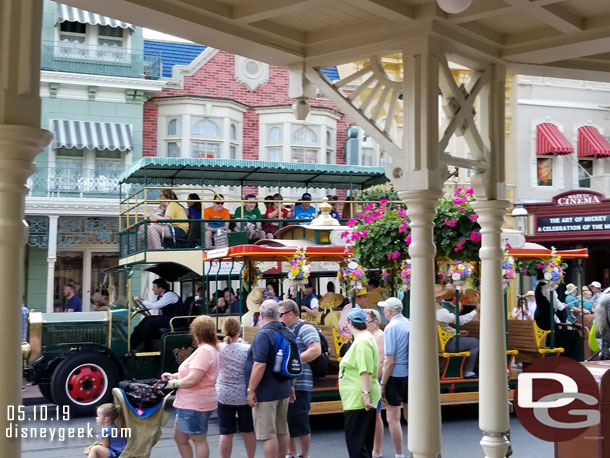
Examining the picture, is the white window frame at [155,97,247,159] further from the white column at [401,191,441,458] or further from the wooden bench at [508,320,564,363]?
the white column at [401,191,441,458]

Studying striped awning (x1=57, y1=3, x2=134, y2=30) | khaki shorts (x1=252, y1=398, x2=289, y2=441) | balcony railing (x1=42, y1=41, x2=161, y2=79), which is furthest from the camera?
balcony railing (x1=42, y1=41, x2=161, y2=79)

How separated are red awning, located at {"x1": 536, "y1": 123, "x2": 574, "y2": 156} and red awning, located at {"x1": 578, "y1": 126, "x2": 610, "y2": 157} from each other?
1.75 feet

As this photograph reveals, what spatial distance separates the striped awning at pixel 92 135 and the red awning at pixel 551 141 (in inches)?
498

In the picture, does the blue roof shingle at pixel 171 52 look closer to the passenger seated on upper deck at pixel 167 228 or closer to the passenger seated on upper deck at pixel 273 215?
the passenger seated on upper deck at pixel 273 215

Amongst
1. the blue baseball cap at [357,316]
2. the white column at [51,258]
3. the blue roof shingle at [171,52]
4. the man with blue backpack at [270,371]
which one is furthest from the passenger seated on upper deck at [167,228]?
the blue roof shingle at [171,52]

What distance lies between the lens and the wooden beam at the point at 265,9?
16.9 feet

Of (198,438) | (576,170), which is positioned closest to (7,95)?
(198,438)

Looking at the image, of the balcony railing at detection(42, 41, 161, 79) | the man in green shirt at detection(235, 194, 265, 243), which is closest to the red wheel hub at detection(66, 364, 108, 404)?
the man in green shirt at detection(235, 194, 265, 243)

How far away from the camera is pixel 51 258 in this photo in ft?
65.4

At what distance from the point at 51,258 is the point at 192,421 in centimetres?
Answer: 1407

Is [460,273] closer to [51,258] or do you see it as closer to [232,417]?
[232,417]

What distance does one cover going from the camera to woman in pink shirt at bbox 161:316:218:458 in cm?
697

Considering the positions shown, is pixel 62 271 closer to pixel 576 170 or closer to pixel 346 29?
pixel 576 170

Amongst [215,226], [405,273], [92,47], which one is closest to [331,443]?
[405,273]
